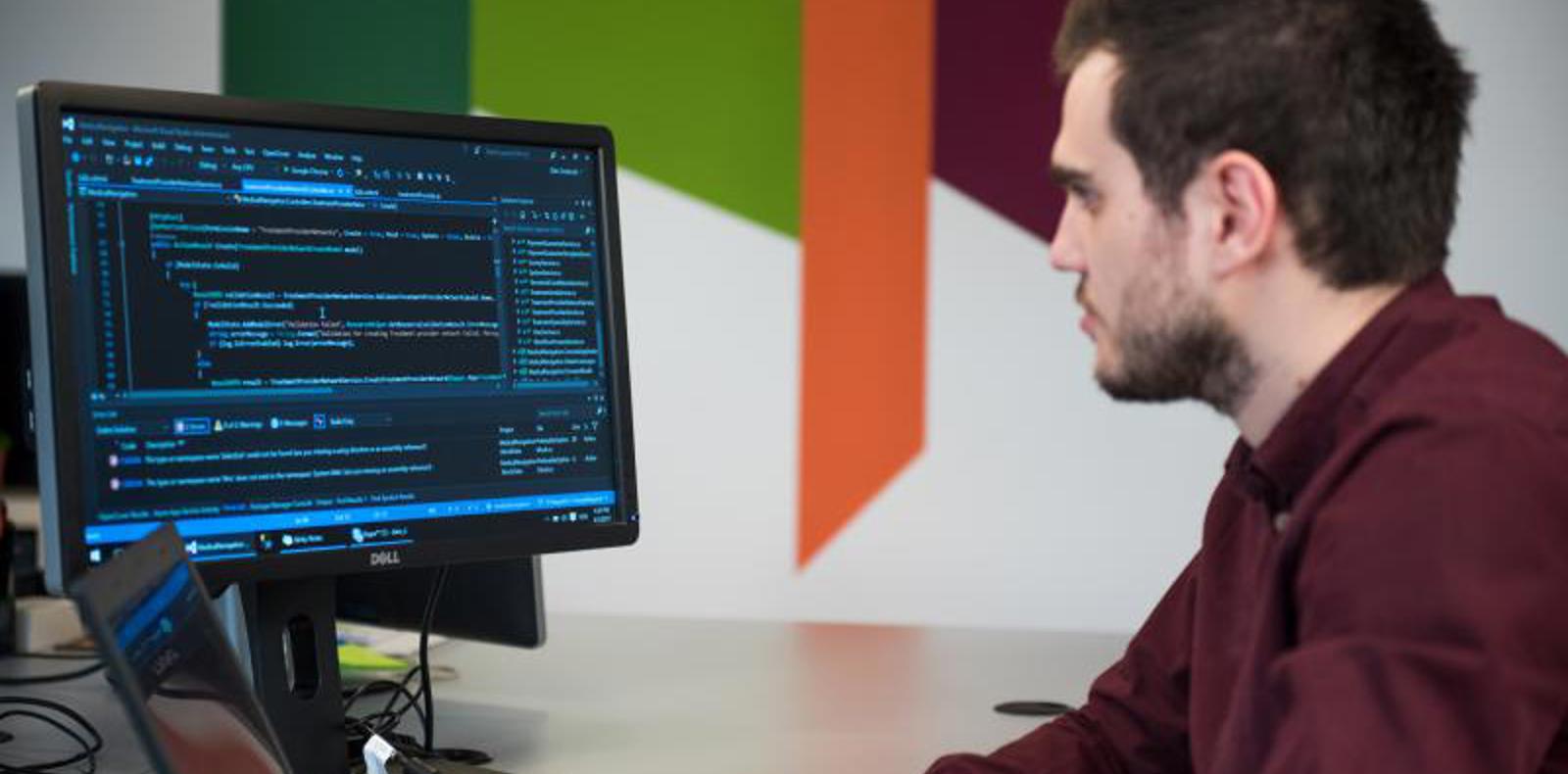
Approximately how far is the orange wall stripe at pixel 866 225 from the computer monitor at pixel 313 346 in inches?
87.3

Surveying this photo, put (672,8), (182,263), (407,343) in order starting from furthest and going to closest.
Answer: (672,8) < (407,343) < (182,263)

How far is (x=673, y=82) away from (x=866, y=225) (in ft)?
1.78

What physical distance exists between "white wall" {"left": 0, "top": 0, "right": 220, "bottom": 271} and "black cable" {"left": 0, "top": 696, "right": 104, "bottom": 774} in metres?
2.54

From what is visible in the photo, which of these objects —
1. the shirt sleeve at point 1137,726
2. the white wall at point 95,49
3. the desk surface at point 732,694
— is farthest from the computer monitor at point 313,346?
the white wall at point 95,49

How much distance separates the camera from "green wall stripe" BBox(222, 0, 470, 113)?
3.95m

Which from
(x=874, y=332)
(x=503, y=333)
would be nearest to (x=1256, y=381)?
(x=503, y=333)

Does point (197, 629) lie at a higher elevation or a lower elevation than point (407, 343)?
lower

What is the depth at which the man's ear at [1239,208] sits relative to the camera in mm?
1071

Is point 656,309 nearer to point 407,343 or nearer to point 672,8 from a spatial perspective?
point 672,8

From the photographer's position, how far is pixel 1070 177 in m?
1.17

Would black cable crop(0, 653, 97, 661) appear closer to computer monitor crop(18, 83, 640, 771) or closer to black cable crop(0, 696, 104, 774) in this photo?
black cable crop(0, 696, 104, 774)

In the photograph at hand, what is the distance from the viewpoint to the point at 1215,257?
110 centimetres

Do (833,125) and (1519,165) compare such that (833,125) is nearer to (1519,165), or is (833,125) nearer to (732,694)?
(1519,165)

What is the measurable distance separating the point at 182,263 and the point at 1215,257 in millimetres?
775
